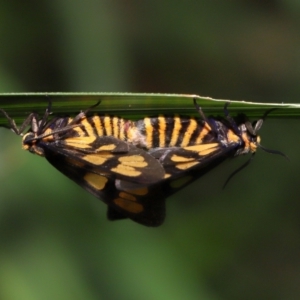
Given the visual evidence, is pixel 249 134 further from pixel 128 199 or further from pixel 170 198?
pixel 170 198

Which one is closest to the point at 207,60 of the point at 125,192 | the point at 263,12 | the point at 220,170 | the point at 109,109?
the point at 263,12

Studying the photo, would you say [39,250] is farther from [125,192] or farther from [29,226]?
[125,192]

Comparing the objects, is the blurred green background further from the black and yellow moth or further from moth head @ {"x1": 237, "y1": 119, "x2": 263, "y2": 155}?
moth head @ {"x1": 237, "y1": 119, "x2": 263, "y2": 155}

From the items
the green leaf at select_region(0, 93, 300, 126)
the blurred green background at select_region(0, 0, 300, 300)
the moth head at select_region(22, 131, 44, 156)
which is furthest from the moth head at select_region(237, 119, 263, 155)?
the moth head at select_region(22, 131, 44, 156)

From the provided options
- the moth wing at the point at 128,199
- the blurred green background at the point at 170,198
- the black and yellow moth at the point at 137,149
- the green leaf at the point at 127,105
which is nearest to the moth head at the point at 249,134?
the black and yellow moth at the point at 137,149

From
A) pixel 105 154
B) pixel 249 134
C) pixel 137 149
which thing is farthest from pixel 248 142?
pixel 105 154
